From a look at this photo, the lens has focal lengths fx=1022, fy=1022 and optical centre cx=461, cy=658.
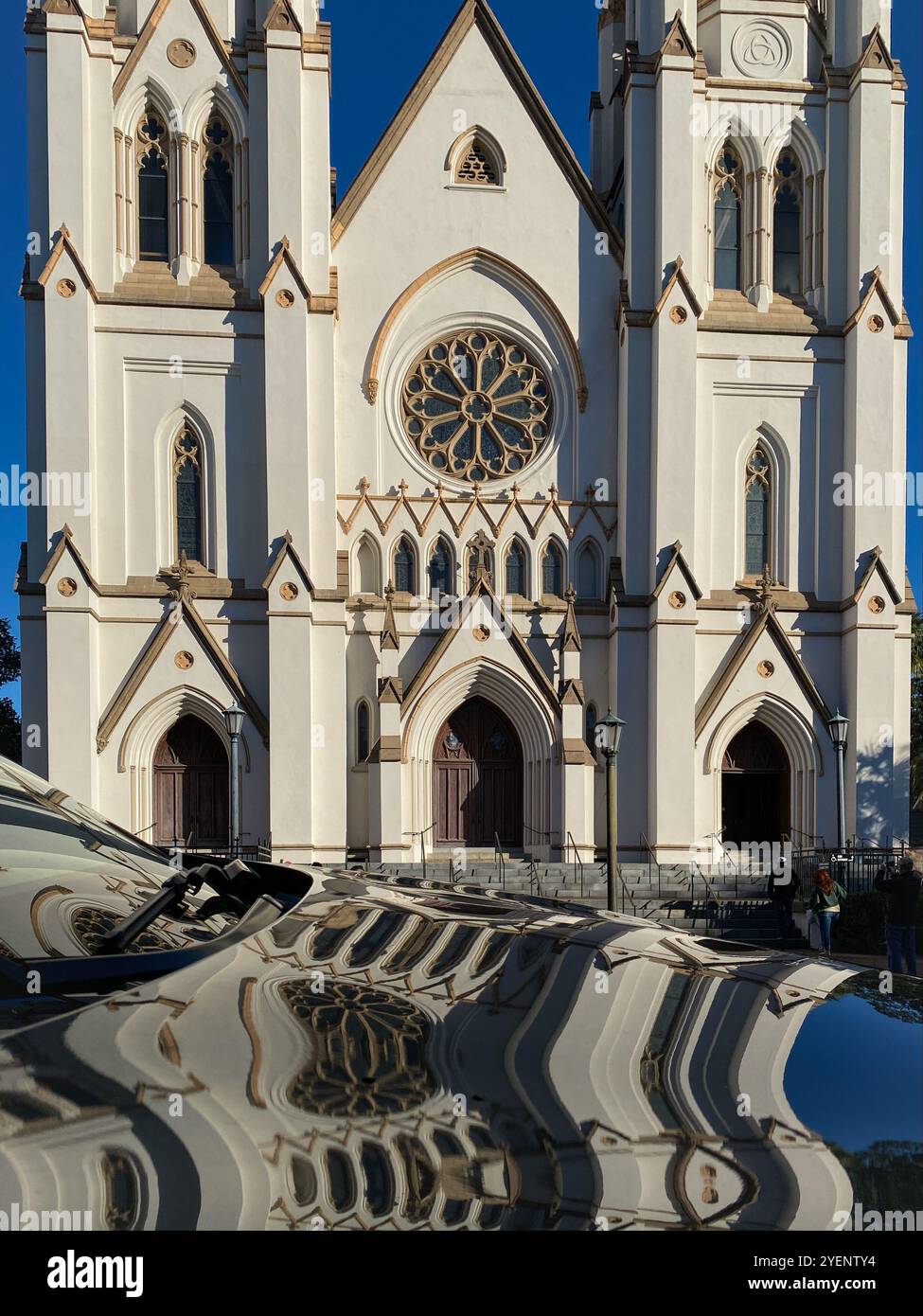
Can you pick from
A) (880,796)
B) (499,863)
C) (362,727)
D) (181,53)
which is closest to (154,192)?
(181,53)

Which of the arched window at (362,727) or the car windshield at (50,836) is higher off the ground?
the car windshield at (50,836)

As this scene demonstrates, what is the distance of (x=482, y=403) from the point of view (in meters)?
21.9

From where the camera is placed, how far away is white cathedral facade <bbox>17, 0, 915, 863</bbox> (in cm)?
1967

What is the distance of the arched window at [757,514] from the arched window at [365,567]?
7.76 meters

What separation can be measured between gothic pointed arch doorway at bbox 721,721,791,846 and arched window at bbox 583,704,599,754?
3.01 m

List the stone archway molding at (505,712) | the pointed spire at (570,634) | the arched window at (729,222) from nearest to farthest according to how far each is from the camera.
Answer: the stone archway molding at (505,712), the pointed spire at (570,634), the arched window at (729,222)

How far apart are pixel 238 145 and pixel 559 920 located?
21.8m

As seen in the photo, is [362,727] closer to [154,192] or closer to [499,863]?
[499,863]

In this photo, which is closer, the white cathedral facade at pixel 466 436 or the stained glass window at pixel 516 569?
the white cathedral facade at pixel 466 436

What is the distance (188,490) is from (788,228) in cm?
1392

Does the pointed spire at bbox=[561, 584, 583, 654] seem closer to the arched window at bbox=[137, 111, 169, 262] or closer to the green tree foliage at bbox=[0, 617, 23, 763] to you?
the arched window at bbox=[137, 111, 169, 262]

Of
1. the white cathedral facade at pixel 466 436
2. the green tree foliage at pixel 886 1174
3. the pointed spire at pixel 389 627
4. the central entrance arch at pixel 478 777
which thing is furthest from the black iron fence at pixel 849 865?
the green tree foliage at pixel 886 1174

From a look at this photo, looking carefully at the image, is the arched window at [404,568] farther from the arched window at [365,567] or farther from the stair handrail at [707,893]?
the stair handrail at [707,893]

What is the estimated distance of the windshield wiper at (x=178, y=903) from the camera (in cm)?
236
